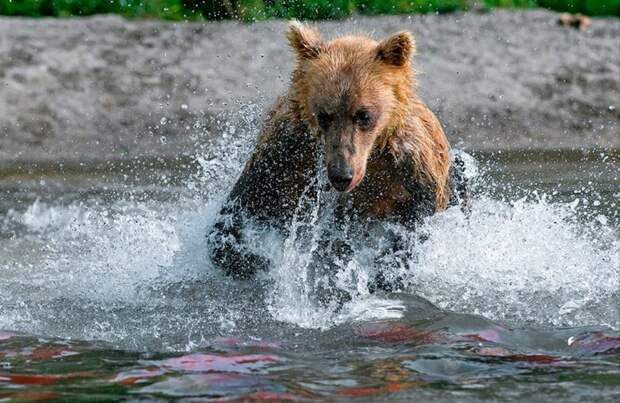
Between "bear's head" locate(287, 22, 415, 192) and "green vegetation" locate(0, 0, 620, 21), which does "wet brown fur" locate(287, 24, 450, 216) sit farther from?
"green vegetation" locate(0, 0, 620, 21)

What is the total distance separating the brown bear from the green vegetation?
20.2 feet

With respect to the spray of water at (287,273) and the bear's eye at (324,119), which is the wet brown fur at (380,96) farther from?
the spray of water at (287,273)

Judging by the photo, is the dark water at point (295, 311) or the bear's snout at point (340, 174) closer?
the dark water at point (295, 311)

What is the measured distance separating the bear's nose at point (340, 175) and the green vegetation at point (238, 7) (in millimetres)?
7153

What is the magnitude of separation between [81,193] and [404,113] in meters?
4.33

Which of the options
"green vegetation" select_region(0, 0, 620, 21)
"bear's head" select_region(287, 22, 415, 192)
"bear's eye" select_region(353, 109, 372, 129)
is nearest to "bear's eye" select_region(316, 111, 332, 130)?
"bear's head" select_region(287, 22, 415, 192)

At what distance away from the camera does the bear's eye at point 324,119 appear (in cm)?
627

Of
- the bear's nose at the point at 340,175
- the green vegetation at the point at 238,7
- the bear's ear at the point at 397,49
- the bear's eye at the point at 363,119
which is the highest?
the green vegetation at the point at 238,7

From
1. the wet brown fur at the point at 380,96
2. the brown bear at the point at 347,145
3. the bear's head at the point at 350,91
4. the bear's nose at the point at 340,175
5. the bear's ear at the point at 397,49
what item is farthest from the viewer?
the bear's ear at the point at 397,49

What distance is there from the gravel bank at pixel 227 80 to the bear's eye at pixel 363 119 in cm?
538

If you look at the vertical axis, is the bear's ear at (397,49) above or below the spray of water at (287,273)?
above

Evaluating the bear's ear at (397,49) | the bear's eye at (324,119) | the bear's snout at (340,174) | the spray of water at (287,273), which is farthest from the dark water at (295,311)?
the bear's ear at (397,49)

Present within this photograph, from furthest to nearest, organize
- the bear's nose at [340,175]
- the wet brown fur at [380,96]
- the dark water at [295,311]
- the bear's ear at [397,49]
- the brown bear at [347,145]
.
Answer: the bear's ear at [397,49], the wet brown fur at [380,96], the brown bear at [347,145], the bear's nose at [340,175], the dark water at [295,311]

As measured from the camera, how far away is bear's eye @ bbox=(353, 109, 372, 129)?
6.27m
